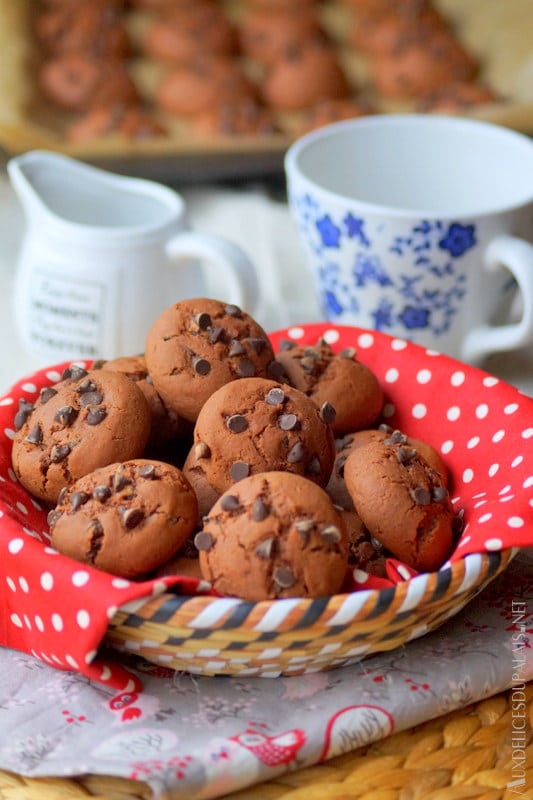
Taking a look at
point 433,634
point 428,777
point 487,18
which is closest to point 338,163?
point 433,634

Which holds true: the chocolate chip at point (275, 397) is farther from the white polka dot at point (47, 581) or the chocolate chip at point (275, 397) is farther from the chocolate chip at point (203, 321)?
the white polka dot at point (47, 581)

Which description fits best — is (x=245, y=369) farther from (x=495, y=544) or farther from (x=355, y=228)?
(x=355, y=228)

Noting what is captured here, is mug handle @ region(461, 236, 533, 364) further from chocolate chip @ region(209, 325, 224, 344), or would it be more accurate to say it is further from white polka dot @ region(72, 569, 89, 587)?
white polka dot @ region(72, 569, 89, 587)

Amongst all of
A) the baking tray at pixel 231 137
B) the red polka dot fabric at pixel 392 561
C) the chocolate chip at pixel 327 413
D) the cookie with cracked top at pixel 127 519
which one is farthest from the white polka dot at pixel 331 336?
the baking tray at pixel 231 137

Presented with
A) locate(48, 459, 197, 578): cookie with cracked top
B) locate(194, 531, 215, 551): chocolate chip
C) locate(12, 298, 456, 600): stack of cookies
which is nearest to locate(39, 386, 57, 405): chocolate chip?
locate(12, 298, 456, 600): stack of cookies

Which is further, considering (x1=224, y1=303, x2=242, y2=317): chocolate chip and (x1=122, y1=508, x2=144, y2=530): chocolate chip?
(x1=224, y1=303, x2=242, y2=317): chocolate chip

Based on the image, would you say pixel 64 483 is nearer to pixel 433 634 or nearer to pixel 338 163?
pixel 433 634
